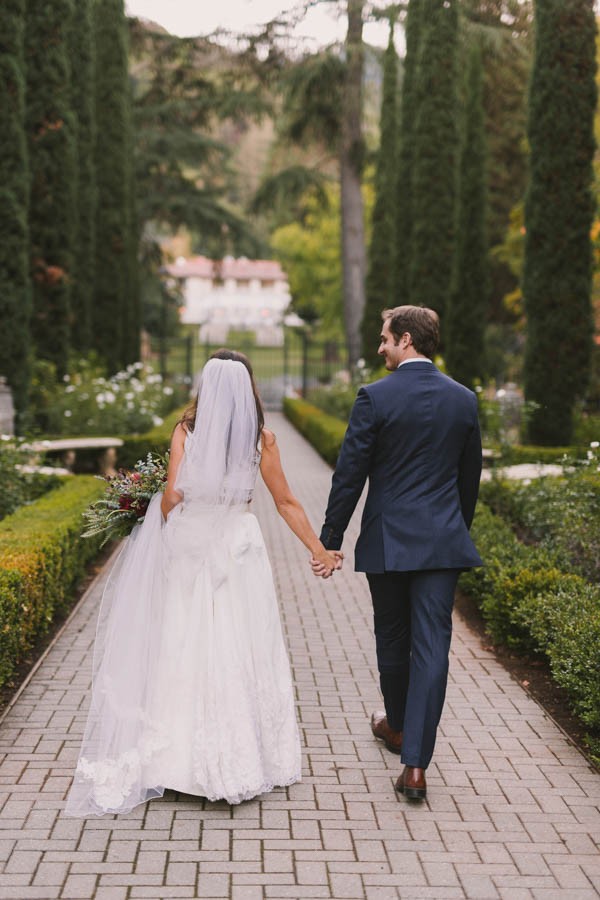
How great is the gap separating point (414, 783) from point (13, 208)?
10746 millimetres

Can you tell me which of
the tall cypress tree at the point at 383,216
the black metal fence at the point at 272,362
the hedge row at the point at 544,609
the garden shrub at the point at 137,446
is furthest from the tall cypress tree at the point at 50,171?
the black metal fence at the point at 272,362

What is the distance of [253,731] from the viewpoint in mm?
3996

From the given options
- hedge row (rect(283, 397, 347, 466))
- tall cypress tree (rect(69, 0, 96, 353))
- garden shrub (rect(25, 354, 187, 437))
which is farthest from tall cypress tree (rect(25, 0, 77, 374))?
hedge row (rect(283, 397, 347, 466))

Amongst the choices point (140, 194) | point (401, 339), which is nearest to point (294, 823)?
point (401, 339)

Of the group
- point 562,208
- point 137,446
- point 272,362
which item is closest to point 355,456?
point 137,446

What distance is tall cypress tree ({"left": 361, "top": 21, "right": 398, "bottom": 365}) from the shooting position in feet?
78.9

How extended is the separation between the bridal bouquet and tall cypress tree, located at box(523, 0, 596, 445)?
1025cm

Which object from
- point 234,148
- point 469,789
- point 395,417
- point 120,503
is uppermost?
point 234,148

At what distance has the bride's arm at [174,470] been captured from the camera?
163 inches

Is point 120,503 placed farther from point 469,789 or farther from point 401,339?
point 469,789

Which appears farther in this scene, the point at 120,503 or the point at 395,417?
the point at 120,503

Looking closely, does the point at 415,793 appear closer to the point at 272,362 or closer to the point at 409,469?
the point at 409,469

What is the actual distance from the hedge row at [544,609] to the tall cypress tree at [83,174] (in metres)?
11.0

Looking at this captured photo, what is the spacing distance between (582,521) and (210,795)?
4.14 meters
